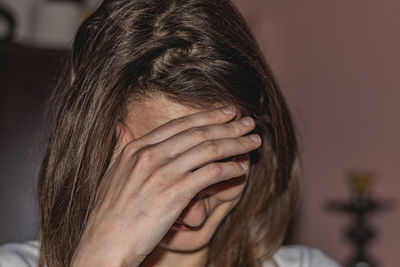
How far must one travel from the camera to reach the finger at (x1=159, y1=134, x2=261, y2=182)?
0.71 metres

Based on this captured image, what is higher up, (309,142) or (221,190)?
(221,190)

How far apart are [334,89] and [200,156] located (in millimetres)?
1595

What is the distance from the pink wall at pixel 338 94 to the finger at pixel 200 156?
54.4 inches

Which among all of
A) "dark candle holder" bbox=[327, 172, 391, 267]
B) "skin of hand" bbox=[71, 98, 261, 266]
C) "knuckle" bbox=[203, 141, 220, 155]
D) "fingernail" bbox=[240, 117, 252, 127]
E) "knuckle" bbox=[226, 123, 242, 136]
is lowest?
"dark candle holder" bbox=[327, 172, 391, 267]

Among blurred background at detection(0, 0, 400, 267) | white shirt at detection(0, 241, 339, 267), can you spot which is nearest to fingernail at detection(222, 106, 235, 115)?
white shirt at detection(0, 241, 339, 267)

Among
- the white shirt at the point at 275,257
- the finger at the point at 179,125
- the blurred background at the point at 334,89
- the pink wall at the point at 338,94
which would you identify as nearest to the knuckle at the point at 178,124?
the finger at the point at 179,125

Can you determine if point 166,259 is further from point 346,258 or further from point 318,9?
point 318,9

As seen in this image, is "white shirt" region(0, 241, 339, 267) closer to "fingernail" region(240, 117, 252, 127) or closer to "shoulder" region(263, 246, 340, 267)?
"shoulder" region(263, 246, 340, 267)

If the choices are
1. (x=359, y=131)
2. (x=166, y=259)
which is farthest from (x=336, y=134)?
(x=166, y=259)

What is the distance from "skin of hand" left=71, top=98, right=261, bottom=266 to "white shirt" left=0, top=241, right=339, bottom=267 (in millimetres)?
358

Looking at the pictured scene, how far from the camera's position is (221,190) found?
916 mm

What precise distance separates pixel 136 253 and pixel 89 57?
0.30m

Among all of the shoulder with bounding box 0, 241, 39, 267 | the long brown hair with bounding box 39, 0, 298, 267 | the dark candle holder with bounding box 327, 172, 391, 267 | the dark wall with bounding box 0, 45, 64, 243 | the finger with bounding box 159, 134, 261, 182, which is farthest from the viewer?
the dark candle holder with bounding box 327, 172, 391, 267

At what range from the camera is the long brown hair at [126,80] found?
0.83 meters
